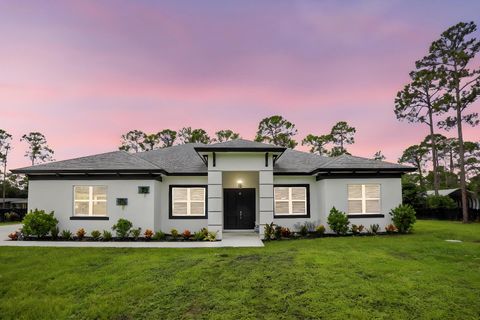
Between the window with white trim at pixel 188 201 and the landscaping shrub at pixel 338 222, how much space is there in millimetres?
6097

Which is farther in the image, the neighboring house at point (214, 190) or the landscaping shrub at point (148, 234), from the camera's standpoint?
the neighboring house at point (214, 190)

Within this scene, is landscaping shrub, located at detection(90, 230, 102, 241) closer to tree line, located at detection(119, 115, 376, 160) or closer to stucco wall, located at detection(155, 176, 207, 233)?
stucco wall, located at detection(155, 176, 207, 233)

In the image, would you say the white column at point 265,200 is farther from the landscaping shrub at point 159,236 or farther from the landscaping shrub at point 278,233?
the landscaping shrub at point 159,236

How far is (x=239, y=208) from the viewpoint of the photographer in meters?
15.4

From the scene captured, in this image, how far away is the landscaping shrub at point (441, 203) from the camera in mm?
25141

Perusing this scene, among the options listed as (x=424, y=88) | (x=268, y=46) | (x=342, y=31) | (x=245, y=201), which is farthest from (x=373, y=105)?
(x=245, y=201)

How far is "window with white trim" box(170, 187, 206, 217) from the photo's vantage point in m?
14.0

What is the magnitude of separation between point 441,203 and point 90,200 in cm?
2804

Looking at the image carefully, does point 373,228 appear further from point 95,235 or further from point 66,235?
point 66,235

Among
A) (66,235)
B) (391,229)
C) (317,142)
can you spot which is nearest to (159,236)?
(66,235)

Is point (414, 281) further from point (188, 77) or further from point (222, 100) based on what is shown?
point (222, 100)

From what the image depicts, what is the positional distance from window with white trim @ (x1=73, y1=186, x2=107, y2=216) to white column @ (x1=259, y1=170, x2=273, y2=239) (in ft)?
23.8

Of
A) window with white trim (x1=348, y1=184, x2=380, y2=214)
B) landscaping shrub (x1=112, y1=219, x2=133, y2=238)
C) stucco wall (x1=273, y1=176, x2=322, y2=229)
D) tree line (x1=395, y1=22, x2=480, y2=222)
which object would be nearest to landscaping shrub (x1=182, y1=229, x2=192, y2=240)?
landscaping shrub (x1=112, y1=219, x2=133, y2=238)

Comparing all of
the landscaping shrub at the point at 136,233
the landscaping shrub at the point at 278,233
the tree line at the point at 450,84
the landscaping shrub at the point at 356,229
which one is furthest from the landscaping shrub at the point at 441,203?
the landscaping shrub at the point at 136,233
